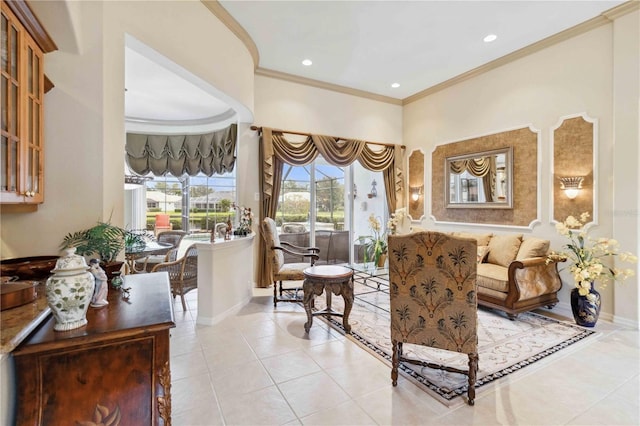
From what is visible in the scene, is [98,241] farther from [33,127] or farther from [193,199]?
[193,199]

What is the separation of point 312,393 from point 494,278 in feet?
8.63

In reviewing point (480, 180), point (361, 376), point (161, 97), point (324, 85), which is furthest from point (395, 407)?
point (161, 97)

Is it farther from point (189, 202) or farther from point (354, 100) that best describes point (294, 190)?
point (189, 202)

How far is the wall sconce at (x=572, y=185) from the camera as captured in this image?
12.0ft

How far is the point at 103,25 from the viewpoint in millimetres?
2088

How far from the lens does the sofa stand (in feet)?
11.2

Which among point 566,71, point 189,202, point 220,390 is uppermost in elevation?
point 566,71

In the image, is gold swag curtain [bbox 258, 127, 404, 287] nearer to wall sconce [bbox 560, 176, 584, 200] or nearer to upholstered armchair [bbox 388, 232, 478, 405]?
wall sconce [bbox 560, 176, 584, 200]

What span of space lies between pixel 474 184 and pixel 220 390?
450cm

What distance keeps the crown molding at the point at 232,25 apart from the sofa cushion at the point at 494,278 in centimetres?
401

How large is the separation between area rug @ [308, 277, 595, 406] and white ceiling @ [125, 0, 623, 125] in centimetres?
324

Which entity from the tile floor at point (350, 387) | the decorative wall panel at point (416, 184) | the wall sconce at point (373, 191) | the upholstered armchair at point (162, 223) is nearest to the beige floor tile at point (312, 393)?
the tile floor at point (350, 387)

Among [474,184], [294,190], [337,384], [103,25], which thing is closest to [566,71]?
[474,184]

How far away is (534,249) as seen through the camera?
12.2 feet
